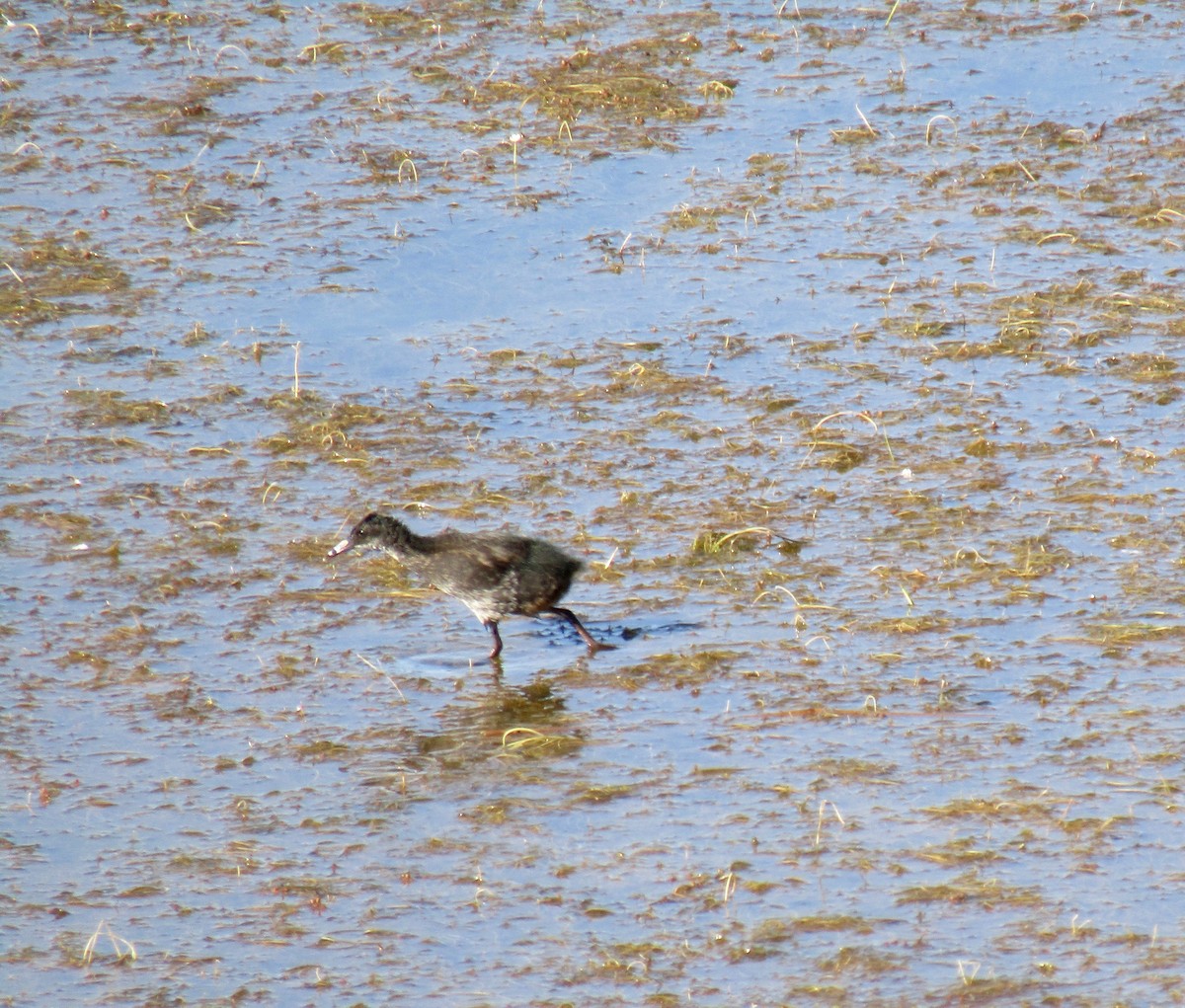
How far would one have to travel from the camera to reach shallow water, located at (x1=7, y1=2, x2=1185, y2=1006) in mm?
7953

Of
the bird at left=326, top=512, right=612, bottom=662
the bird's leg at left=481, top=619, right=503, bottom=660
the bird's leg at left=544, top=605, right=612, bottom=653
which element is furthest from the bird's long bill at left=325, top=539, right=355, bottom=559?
the bird's leg at left=544, top=605, right=612, bottom=653

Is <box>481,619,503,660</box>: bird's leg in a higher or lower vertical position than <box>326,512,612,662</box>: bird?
lower

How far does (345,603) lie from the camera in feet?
36.3

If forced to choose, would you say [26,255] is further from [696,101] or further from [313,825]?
[313,825]

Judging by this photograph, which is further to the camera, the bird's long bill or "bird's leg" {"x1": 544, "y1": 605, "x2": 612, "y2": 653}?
the bird's long bill

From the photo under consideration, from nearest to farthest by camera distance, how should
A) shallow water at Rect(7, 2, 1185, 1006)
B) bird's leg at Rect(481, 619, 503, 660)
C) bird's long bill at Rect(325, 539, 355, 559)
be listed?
shallow water at Rect(7, 2, 1185, 1006)
bird's leg at Rect(481, 619, 503, 660)
bird's long bill at Rect(325, 539, 355, 559)

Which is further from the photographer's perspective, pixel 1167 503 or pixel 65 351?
pixel 65 351

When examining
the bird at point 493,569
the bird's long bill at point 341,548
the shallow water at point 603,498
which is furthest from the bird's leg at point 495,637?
the bird's long bill at point 341,548

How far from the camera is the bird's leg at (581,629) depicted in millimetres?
10352

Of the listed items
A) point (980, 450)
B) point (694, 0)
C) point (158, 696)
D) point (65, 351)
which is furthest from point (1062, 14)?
point (158, 696)

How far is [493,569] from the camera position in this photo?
10.4 m

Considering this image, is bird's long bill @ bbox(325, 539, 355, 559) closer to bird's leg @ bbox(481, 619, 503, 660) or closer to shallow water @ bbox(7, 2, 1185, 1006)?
shallow water @ bbox(7, 2, 1185, 1006)

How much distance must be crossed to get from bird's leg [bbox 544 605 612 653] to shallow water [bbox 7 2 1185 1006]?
12 cm

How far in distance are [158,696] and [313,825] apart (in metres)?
1.65
